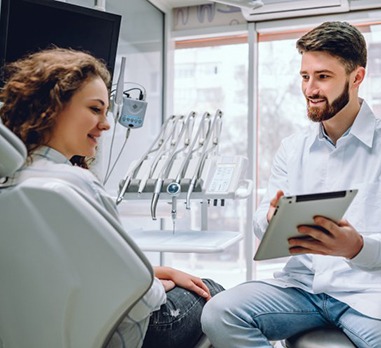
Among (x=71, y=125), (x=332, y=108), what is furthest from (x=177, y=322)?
(x=332, y=108)

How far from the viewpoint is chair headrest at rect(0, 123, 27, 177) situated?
2.54 feet

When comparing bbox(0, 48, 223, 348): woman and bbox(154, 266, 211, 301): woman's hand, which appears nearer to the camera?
bbox(0, 48, 223, 348): woman

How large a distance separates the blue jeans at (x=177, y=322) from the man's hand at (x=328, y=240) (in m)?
0.32

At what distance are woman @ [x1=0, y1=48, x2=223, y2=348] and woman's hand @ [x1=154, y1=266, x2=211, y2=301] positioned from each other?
0.36ft

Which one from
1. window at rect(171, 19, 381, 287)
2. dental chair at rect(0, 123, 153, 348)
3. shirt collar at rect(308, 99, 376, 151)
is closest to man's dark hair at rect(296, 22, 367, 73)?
shirt collar at rect(308, 99, 376, 151)

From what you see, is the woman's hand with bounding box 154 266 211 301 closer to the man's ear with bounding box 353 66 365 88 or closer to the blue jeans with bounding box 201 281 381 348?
the blue jeans with bounding box 201 281 381 348

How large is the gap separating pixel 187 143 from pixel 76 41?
660 millimetres

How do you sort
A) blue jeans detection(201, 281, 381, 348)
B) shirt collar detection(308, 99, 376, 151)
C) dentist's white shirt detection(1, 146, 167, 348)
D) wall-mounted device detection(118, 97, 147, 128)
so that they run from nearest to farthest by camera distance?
1. dentist's white shirt detection(1, 146, 167, 348)
2. blue jeans detection(201, 281, 381, 348)
3. shirt collar detection(308, 99, 376, 151)
4. wall-mounted device detection(118, 97, 147, 128)

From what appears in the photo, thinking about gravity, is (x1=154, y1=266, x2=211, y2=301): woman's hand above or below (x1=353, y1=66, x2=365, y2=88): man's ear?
below

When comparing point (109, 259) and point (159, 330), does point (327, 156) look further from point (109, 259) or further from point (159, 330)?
point (109, 259)

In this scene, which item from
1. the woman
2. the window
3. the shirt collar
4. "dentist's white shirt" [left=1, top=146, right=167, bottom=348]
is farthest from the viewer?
the window

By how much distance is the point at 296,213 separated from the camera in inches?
46.9

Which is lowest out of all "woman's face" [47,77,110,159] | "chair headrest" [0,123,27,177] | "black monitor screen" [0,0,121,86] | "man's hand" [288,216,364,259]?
"man's hand" [288,216,364,259]

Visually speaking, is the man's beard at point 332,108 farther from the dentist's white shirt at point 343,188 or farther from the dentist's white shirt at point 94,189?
the dentist's white shirt at point 94,189
